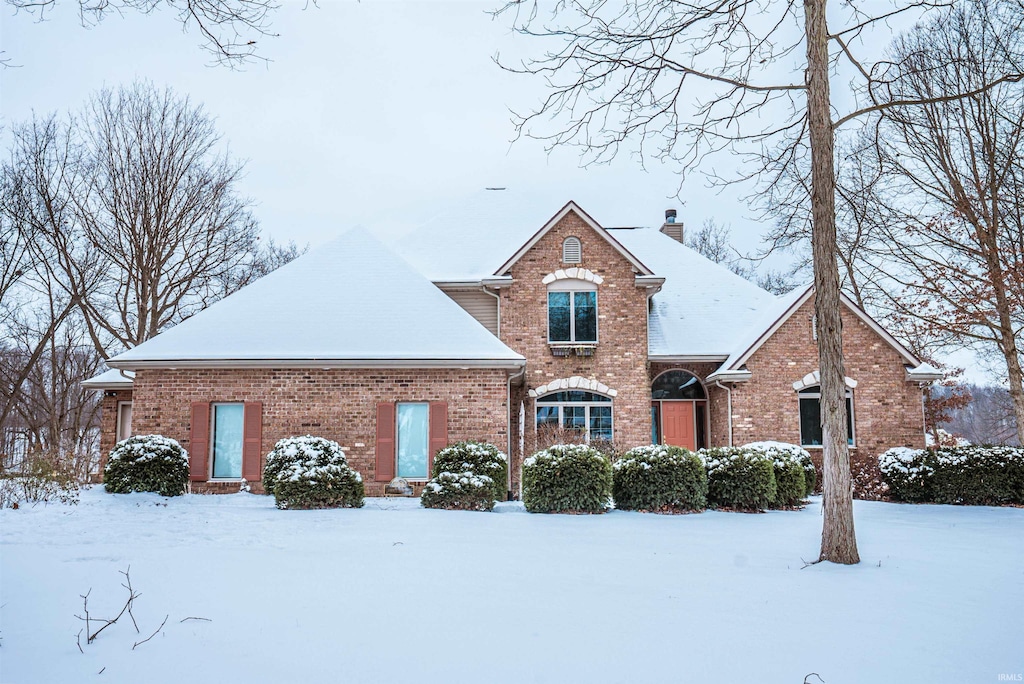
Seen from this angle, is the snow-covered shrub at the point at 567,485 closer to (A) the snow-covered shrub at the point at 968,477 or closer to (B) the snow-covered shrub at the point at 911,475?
(B) the snow-covered shrub at the point at 911,475

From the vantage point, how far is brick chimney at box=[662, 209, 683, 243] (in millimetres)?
25953

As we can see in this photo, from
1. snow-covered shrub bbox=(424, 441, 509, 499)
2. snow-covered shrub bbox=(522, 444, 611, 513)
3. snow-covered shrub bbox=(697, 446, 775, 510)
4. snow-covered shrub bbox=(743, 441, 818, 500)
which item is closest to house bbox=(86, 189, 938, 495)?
snow-covered shrub bbox=(424, 441, 509, 499)

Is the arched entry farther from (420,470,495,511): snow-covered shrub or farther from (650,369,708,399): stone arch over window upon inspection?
(420,470,495,511): snow-covered shrub

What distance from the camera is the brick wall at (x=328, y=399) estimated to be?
48.5 ft

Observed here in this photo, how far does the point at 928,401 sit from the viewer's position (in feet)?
76.9

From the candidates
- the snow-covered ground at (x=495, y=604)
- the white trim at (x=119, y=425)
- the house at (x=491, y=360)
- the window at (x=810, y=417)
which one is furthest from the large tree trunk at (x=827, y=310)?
the white trim at (x=119, y=425)

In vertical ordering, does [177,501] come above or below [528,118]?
below

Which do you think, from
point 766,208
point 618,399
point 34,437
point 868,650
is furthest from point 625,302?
point 34,437

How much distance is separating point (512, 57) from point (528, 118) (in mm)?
706

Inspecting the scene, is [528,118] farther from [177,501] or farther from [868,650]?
[177,501]

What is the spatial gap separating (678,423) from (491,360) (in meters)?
7.39

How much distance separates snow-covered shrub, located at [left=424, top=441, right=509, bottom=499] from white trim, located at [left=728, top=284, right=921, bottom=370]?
8.26 m

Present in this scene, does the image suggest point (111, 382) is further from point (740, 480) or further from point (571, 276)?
point (740, 480)

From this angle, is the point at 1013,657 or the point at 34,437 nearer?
the point at 1013,657
